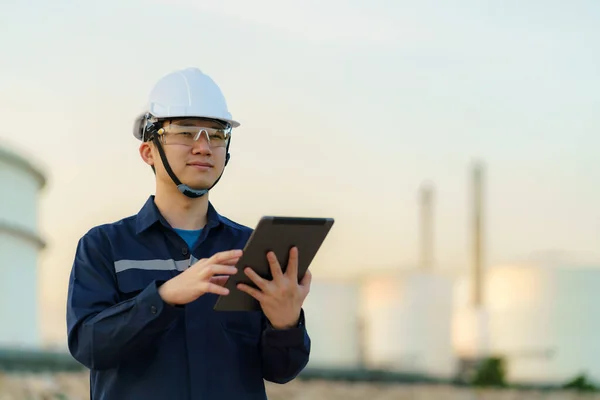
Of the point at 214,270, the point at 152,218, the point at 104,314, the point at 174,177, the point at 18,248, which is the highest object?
the point at 174,177

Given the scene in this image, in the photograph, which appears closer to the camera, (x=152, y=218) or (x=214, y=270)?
(x=214, y=270)

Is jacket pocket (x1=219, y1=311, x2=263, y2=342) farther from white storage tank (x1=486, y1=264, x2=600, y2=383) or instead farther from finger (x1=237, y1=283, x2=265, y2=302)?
white storage tank (x1=486, y1=264, x2=600, y2=383)

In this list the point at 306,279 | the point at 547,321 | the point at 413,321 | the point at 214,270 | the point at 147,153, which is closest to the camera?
the point at 214,270

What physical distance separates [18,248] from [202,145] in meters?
17.3

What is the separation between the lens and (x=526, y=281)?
28.3m

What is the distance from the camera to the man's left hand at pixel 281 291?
8.54ft

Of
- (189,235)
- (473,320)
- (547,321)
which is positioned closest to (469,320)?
(473,320)

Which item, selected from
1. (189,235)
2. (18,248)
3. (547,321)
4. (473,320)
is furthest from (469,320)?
(189,235)

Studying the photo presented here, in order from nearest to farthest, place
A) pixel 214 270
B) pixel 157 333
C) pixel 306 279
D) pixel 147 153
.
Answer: pixel 214 270, pixel 157 333, pixel 306 279, pixel 147 153

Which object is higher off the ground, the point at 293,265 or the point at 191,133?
the point at 191,133

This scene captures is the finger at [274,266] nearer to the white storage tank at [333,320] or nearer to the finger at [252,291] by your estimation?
the finger at [252,291]

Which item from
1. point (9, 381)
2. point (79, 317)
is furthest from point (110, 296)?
point (9, 381)

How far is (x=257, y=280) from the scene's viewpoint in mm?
2605

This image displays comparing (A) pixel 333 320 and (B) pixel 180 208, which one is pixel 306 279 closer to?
(B) pixel 180 208
